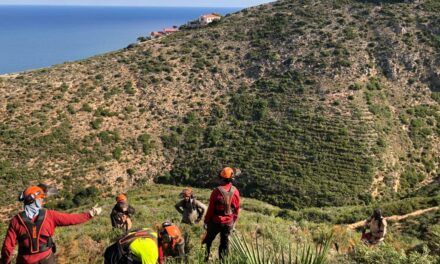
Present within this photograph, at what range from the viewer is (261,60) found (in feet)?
143

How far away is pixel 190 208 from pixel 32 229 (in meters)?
4.73

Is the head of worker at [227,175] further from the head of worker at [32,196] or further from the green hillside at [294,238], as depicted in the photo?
the head of worker at [32,196]

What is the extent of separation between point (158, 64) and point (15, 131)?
1676 cm

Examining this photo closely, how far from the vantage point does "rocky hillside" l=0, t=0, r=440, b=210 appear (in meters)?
29.7

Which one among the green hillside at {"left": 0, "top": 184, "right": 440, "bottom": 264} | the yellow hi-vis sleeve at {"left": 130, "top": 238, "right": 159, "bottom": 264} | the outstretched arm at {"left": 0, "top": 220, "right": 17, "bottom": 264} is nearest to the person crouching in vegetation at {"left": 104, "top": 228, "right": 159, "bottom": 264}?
the yellow hi-vis sleeve at {"left": 130, "top": 238, "right": 159, "bottom": 264}

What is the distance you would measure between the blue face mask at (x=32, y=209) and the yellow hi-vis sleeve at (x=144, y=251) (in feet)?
6.61

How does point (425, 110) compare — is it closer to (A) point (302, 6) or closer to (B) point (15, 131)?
(A) point (302, 6)

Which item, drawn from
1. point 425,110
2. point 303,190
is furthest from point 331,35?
point 303,190

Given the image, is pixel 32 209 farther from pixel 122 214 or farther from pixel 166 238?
pixel 122 214

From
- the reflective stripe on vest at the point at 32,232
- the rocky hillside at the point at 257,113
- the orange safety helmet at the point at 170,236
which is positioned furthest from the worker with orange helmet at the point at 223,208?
the rocky hillside at the point at 257,113

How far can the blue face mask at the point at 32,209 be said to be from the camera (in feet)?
19.3

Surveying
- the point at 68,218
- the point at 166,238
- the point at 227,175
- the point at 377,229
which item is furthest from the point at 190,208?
the point at 377,229

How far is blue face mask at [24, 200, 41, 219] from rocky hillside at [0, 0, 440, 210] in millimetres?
23660

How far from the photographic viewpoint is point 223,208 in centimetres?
773
